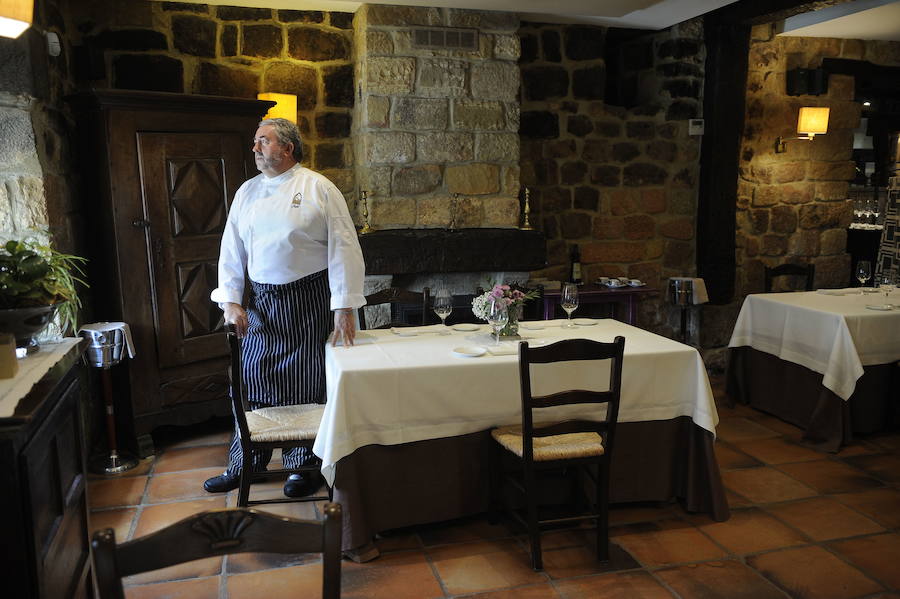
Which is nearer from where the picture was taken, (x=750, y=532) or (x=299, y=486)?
(x=750, y=532)

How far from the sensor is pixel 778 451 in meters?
3.92

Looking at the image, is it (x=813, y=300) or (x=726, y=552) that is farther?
(x=813, y=300)

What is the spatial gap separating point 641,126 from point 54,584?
197 inches

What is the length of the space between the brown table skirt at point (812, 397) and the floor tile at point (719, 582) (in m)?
1.59

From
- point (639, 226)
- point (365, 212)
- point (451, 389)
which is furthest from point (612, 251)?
point (451, 389)

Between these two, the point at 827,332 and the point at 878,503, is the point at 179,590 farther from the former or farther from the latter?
the point at 827,332

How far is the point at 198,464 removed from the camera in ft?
12.4

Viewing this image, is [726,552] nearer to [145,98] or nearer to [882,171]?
[145,98]

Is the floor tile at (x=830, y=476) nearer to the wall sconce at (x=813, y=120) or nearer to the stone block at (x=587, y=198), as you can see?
the stone block at (x=587, y=198)

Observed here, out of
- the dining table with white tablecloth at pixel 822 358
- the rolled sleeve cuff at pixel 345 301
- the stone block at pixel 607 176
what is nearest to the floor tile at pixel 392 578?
the rolled sleeve cuff at pixel 345 301

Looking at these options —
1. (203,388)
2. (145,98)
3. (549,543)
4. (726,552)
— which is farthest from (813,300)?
(145,98)

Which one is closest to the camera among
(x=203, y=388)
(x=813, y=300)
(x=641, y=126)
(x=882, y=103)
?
(x=203, y=388)

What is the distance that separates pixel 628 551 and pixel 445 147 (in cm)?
278

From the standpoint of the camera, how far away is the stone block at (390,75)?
4.43 m
